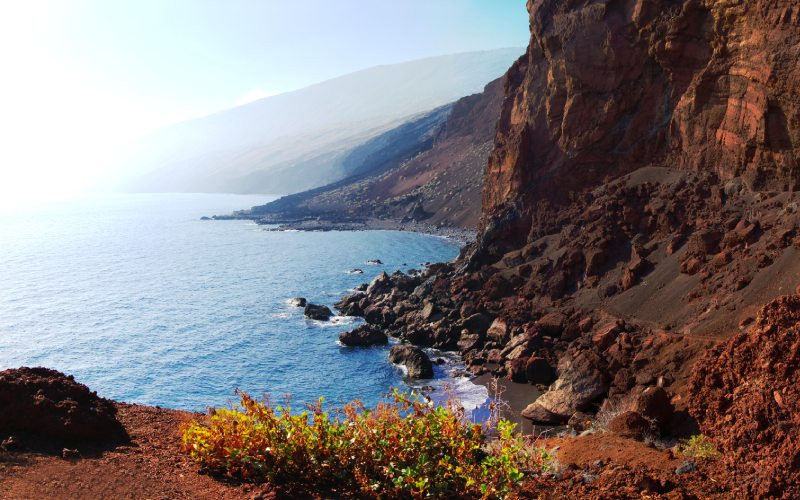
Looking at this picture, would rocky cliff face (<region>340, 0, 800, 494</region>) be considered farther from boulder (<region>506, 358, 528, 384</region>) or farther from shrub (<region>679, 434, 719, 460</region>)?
shrub (<region>679, 434, 719, 460</region>)

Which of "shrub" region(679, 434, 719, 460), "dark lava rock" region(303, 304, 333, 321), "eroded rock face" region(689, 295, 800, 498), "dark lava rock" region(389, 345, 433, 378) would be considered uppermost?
"eroded rock face" region(689, 295, 800, 498)

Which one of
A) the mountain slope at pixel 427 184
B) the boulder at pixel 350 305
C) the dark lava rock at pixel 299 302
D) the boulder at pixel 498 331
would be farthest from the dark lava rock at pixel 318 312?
the mountain slope at pixel 427 184

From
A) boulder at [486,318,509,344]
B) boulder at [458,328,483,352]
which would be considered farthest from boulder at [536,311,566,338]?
boulder at [458,328,483,352]

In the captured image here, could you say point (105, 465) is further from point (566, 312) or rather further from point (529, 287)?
point (529, 287)

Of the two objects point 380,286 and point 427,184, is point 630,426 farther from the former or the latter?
point 427,184

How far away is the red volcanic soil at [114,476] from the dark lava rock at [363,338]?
29.1 meters

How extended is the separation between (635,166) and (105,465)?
37914 millimetres

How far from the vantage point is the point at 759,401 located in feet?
36.4

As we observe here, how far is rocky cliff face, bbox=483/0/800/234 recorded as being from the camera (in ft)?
102

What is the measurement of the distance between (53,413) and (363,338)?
2989cm

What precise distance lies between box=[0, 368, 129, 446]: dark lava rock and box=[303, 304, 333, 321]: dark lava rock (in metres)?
36.1

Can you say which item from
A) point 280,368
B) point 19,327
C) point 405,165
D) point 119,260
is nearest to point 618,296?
point 280,368

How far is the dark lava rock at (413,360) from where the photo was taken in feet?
114

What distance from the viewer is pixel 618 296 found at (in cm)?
3388
